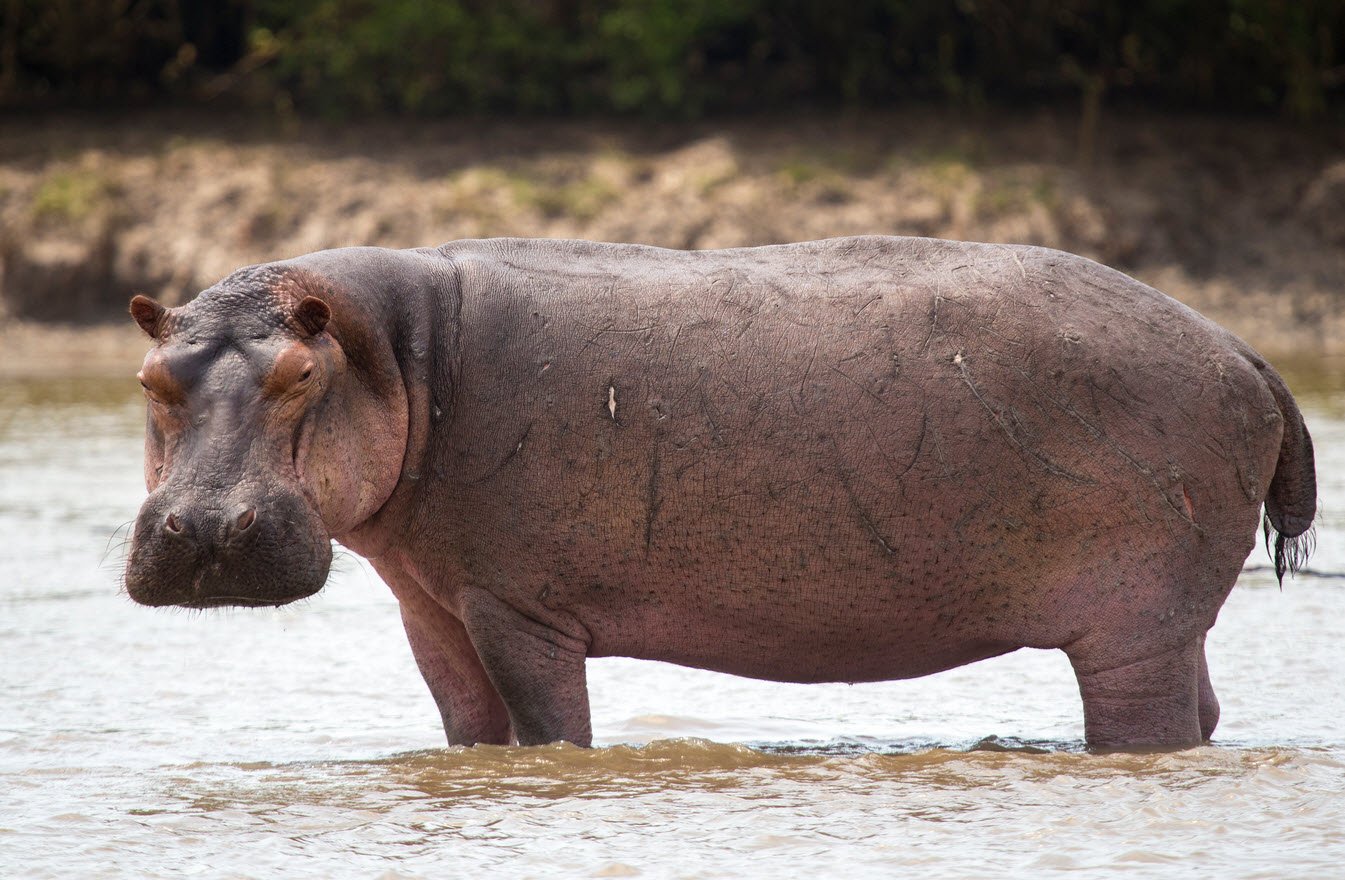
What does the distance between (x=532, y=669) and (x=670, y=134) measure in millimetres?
15758

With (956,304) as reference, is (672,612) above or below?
below

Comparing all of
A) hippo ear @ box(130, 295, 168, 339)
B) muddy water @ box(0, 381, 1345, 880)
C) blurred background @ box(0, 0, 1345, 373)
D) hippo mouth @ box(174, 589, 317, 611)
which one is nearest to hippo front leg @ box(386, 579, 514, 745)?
muddy water @ box(0, 381, 1345, 880)

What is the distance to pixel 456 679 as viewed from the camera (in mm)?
5004

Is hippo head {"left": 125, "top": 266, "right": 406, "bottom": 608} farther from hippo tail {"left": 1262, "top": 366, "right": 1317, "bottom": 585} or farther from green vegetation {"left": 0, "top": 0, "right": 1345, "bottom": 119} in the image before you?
green vegetation {"left": 0, "top": 0, "right": 1345, "bottom": 119}

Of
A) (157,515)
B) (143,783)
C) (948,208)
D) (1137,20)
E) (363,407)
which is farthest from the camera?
(1137,20)

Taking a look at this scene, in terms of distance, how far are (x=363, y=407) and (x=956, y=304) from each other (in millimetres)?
1505

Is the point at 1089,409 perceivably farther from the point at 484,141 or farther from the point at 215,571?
the point at 484,141

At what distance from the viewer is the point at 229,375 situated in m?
4.24

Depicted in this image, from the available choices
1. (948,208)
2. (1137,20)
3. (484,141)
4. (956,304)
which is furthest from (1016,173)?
(956,304)

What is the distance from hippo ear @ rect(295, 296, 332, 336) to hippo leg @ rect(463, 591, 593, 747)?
0.78 m

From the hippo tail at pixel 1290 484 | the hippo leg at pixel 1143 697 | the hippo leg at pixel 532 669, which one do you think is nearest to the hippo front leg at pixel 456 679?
the hippo leg at pixel 532 669

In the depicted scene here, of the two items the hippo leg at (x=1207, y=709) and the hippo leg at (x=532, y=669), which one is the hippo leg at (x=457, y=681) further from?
the hippo leg at (x=1207, y=709)

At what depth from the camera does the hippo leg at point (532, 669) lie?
15.0 feet

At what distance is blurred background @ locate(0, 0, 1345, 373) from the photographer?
17.7 m
